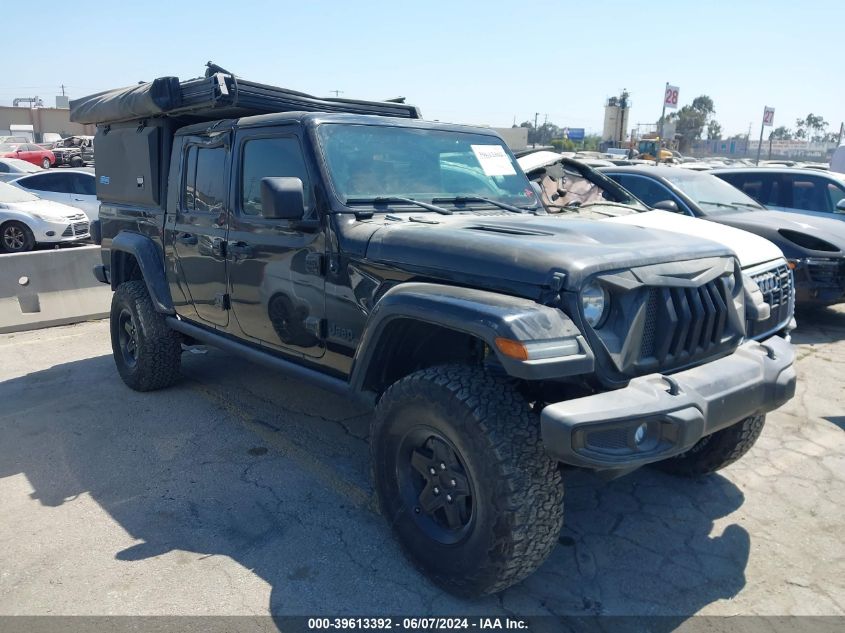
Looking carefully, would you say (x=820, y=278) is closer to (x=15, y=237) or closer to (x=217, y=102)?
(x=217, y=102)

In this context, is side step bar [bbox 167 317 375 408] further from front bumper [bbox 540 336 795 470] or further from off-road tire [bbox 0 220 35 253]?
off-road tire [bbox 0 220 35 253]

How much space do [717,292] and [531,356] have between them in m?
1.12

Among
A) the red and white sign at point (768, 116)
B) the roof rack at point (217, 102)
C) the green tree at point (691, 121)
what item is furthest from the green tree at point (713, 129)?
the roof rack at point (217, 102)

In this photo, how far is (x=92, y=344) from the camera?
7.05 metres

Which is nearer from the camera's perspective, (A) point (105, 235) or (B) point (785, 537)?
(B) point (785, 537)

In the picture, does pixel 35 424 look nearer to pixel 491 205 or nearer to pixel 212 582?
pixel 212 582

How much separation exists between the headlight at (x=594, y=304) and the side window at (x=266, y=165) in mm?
1655

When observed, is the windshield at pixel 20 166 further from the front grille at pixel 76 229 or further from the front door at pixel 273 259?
the front door at pixel 273 259

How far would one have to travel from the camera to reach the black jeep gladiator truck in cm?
263

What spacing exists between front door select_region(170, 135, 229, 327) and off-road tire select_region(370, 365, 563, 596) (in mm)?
2046

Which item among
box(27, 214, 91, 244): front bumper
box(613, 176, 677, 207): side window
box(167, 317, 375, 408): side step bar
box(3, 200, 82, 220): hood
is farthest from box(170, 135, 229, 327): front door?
box(3, 200, 82, 220): hood

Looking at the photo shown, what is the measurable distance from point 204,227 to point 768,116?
2479cm

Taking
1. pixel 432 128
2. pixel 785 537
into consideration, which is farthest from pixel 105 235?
pixel 785 537

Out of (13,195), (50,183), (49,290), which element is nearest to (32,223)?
(13,195)
